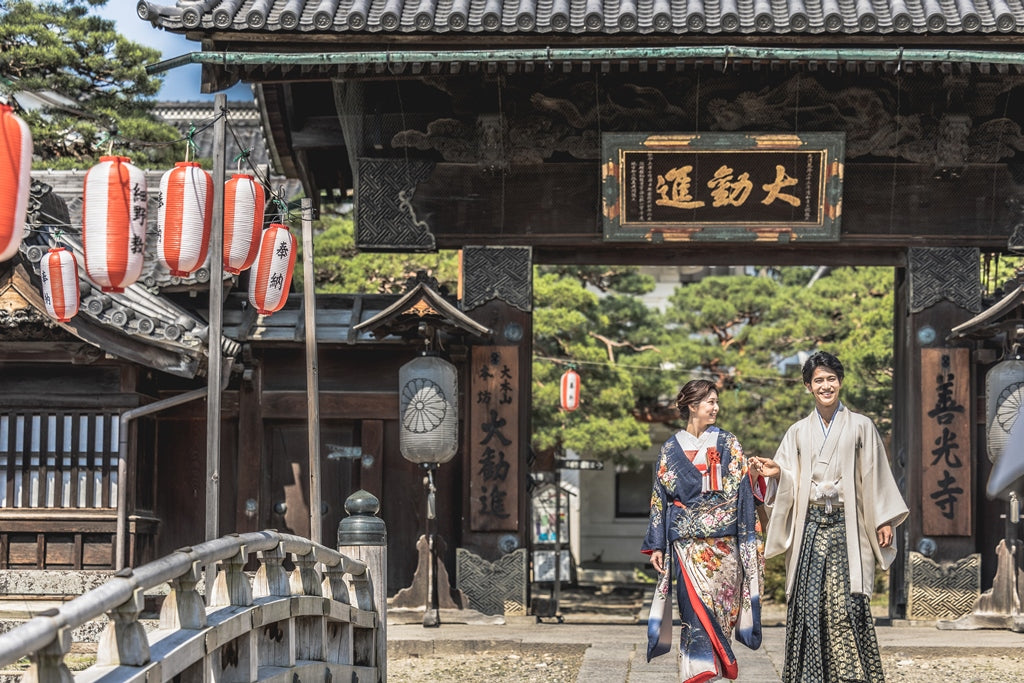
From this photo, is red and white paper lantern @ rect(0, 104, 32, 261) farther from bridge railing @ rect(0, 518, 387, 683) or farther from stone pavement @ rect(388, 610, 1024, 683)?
stone pavement @ rect(388, 610, 1024, 683)

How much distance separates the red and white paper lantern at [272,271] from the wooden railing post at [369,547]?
4.26 metres

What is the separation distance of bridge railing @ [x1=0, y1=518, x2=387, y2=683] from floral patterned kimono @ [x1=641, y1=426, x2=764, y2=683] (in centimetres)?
220

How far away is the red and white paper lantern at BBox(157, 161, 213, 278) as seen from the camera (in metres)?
12.3

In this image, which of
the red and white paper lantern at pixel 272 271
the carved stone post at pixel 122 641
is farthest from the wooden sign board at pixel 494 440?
the carved stone post at pixel 122 641

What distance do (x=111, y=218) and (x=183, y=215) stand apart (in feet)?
2.21

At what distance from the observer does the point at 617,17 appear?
12930 mm

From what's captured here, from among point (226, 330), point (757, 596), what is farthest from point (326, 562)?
point (226, 330)

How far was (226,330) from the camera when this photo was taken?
15.1 m

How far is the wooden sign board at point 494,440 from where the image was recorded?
1426 centimetres

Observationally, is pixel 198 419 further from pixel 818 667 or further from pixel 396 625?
pixel 818 667

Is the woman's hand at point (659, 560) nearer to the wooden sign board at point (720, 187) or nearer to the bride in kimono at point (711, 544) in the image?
the bride in kimono at point (711, 544)

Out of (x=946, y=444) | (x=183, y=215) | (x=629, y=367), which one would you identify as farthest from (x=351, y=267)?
(x=946, y=444)

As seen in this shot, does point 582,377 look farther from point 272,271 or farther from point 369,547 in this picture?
point 369,547

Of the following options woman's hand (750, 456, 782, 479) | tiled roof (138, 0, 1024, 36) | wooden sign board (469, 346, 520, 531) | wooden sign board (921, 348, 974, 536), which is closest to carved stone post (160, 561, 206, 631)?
woman's hand (750, 456, 782, 479)
